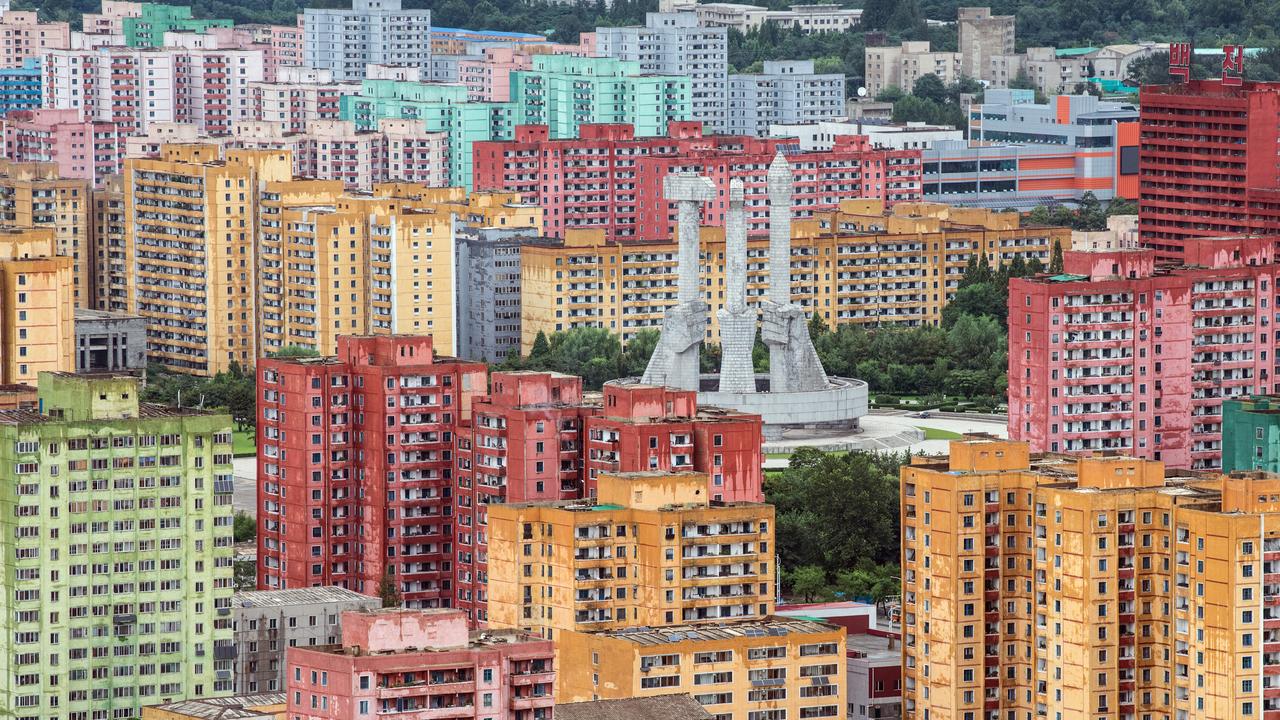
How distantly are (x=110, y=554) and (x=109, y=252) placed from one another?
73.4 m

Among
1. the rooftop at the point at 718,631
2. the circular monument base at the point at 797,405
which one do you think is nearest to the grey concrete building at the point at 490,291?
the circular monument base at the point at 797,405

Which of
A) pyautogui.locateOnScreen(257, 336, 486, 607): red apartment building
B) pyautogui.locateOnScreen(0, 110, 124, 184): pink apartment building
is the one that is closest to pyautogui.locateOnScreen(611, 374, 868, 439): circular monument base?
pyautogui.locateOnScreen(257, 336, 486, 607): red apartment building

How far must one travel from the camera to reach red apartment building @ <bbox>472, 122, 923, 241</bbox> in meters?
182

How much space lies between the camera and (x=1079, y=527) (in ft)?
300

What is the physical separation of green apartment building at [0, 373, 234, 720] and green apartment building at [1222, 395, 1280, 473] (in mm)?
29188

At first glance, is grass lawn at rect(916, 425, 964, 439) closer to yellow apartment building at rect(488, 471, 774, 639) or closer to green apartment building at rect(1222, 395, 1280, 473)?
green apartment building at rect(1222, 395, 1280, 473)

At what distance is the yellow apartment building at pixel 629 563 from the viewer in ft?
310

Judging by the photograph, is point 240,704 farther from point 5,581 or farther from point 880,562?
point 880,562

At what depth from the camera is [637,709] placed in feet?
284

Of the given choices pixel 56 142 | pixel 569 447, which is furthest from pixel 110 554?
pixel 56 142

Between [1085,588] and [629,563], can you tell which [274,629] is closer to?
[629,563]

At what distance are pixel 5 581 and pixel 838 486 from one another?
32.3 metres

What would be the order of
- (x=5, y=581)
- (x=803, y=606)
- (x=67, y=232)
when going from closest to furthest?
(x=5, y=581) < (x=803, y=606) < (x=67, y=232)

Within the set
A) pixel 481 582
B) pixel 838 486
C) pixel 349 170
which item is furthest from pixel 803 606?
pixel 349 170
